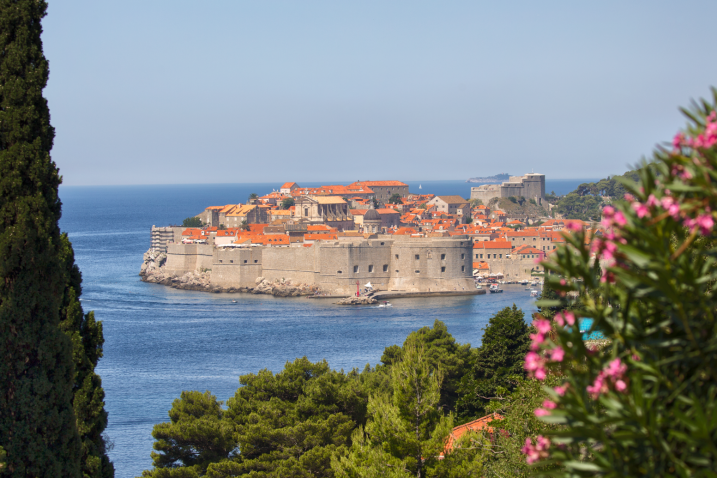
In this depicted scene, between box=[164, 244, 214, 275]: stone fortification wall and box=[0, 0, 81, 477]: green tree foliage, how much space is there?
35155mm

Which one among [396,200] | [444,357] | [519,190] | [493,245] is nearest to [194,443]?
[444,357]

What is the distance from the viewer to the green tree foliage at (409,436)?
6012mm

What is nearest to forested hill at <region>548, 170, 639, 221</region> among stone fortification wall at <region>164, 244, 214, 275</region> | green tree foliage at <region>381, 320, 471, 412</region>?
stone fortification wall at <region>164, 244, 214, 275</region>

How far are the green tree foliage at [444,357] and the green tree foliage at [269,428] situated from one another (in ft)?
10.0

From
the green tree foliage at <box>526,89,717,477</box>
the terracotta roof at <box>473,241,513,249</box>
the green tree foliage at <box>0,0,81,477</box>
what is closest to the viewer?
the green tree foliage at <box>526,89,717,477</box>

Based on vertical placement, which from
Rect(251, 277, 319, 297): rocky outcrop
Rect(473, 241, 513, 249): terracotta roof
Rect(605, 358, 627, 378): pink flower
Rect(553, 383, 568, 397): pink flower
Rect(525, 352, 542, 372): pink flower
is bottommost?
Rect(251, 277, 319, 297): rocky outcrop

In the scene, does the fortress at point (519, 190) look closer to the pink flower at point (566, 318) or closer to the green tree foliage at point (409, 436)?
the green tree foliage at point (409, 436)

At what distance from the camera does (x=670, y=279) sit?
5.51 ft

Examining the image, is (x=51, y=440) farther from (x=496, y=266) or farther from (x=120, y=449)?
(x=496, y=266)

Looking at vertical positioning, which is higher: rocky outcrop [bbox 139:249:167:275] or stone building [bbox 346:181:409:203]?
stone building [bbox 346:181:409:203]

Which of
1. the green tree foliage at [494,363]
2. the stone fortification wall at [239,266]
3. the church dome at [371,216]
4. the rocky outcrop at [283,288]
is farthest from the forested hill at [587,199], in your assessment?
the green tree foliage at [494,363]

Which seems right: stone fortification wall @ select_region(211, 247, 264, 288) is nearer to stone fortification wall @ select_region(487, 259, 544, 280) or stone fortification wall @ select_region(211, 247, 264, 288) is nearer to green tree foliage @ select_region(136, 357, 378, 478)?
stone fortification wall @ select_region(487, 259, 544, 280)

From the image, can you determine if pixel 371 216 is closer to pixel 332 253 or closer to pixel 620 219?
pixel 332 253

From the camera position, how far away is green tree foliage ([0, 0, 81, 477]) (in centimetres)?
514
